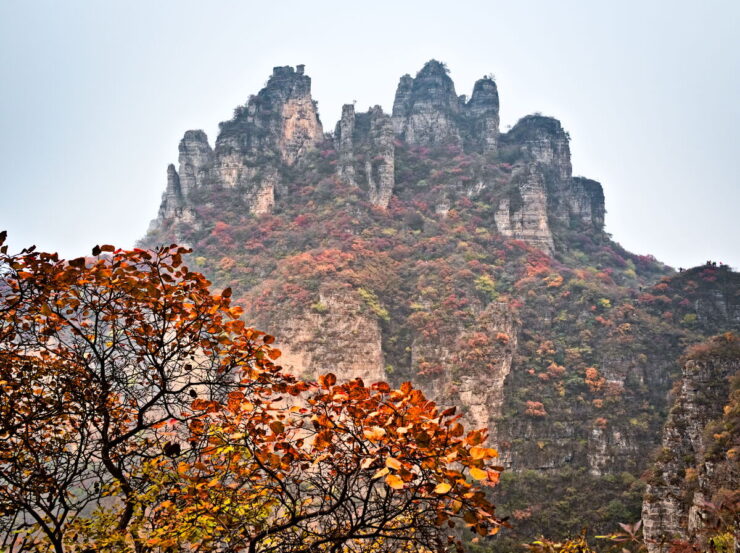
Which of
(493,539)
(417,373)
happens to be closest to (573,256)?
(417,373)

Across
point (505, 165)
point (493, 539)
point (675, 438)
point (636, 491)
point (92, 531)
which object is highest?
point (505, 165)

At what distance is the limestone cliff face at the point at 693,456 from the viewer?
45.4 ft

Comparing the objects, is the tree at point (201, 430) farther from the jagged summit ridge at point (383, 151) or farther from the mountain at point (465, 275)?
the jagged summit ridge at point (383, 151)

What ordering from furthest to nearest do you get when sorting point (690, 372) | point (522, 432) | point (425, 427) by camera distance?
point (522, 432) → point (690, 372) → point (425, 427)

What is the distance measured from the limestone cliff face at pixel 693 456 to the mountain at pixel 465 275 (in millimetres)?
3333

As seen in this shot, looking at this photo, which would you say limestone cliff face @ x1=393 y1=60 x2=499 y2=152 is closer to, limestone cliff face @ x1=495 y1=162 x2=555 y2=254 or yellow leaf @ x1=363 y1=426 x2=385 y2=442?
limestone cliff face @ x1=495 y1=162 x2=555 y2=254

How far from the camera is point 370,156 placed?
41.9 meters

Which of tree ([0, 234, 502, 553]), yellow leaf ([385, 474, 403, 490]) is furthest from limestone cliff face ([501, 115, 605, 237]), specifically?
yellow leaf ([385, 474, 403, 490])

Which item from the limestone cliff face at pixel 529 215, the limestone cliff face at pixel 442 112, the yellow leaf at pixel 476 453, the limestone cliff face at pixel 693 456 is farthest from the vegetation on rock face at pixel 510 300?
the yellow leaf at pixel 476 453

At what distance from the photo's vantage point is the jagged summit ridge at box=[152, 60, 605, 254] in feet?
133

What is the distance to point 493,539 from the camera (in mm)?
20250

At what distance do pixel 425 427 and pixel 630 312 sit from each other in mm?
32171

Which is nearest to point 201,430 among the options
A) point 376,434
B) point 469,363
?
point 376,434

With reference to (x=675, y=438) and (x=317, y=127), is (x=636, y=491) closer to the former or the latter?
(x=675, y=438)
